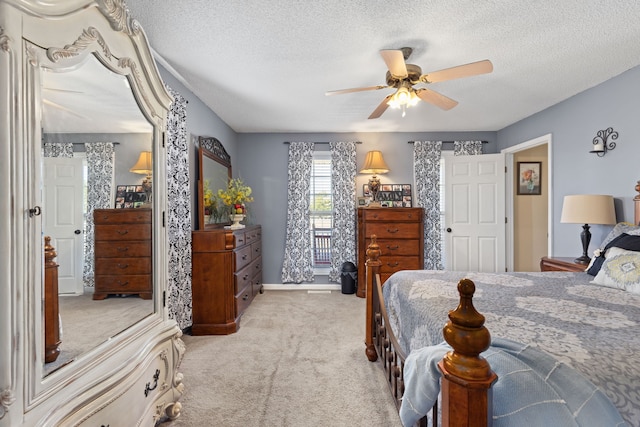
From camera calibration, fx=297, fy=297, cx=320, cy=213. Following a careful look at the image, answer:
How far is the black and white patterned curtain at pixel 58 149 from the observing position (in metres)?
0.94

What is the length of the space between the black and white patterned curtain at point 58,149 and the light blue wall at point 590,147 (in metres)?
3.81

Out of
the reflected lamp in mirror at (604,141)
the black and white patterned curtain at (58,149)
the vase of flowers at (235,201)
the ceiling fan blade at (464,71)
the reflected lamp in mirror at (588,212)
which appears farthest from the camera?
the vase of flowers at (235,201)

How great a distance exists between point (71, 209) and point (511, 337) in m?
1.66


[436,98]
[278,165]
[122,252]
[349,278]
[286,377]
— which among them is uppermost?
[436,98]

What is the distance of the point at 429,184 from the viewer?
4.68m

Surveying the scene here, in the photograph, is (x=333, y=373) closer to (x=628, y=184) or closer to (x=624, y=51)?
(x=628, y=184)

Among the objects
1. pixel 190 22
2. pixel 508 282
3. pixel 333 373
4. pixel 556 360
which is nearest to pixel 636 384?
pixel 556 360

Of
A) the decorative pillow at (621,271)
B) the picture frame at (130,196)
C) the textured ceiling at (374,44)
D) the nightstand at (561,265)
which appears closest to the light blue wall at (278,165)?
the textured ceiling at (374,44)

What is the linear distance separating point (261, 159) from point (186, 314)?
2.72 meters

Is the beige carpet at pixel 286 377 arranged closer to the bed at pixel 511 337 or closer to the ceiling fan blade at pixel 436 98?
the bed at pixel 511 337

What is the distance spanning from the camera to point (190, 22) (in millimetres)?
1928

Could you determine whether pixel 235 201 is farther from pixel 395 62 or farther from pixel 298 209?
pixel 395 62

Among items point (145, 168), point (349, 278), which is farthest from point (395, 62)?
point (349, 278)

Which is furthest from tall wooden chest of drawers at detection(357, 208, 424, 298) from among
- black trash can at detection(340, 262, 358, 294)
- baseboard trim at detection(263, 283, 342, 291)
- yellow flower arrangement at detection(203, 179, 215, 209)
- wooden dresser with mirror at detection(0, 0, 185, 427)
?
wooden dresser with mirror at detection(0, 0, 185, 427)
